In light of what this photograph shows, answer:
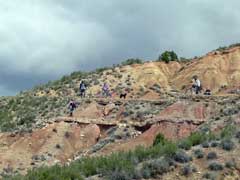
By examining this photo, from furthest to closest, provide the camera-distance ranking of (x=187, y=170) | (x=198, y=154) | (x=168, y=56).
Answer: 1. (x=168, y=56)
2. (x=198, y=154)
3. (x=187, y=170)

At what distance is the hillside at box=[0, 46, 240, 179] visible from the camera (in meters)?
21.3

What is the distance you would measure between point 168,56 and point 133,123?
33152mm

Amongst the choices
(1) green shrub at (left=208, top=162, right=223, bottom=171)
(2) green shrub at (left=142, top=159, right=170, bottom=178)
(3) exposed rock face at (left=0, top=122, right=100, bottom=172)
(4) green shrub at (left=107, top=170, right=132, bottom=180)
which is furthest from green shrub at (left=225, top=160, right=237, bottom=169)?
(3) exposed rock face at (left=0, top=122, right=100, bottom=172)

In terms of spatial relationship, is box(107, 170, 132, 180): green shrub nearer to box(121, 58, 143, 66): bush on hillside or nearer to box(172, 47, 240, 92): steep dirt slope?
box(172, 47, 240, 92): steep dirt slope

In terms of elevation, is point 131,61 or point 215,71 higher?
point 131,61

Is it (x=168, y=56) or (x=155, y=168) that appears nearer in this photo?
(x=155, y=168)

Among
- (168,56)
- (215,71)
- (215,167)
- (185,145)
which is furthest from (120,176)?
(168,56)

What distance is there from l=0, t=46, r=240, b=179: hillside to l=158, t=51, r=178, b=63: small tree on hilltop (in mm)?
865

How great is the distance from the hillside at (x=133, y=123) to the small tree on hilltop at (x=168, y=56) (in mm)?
865

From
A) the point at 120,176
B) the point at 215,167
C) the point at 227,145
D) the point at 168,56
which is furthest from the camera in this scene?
the point at 168,56

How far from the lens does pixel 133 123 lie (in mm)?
45156

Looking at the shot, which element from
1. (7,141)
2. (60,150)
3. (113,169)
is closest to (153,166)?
Answer: (113,169)

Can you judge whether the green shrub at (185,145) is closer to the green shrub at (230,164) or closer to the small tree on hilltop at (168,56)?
the green shrub at (230,164)

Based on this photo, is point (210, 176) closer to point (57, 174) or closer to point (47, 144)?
point (57, 174)
